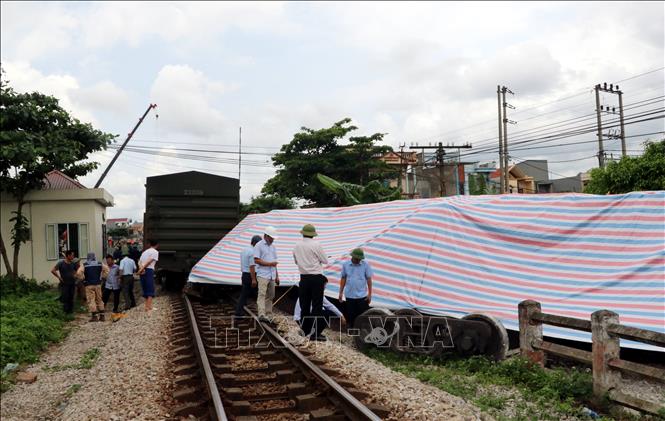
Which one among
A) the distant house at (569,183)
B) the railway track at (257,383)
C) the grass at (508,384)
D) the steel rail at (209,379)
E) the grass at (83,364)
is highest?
the distant house at (569,183)

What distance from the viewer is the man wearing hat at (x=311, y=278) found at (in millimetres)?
8867

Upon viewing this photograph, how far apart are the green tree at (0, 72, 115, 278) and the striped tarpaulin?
35.4 ft

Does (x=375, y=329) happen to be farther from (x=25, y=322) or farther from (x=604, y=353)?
(x=25, y=322)

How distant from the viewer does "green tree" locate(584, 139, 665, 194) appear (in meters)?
19.0

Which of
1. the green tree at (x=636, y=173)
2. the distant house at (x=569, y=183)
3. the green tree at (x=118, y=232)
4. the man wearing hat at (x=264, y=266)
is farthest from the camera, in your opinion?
the distant house at (x=569, y=183)

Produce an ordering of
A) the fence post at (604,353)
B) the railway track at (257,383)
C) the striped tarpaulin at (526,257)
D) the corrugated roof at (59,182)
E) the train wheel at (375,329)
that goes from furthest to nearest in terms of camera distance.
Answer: the corrugated roof at (59,182), the train wheel at (375,329), the striped tarpaulin at (526,257), the fence post at (604,353), the railway track at (257,383)

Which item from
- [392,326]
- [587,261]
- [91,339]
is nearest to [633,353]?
[587,261]

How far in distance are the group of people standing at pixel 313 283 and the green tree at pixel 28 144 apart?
1000 cm

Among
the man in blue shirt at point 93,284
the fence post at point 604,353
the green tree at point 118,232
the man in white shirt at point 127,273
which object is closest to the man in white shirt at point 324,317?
the fence post at point 604,353

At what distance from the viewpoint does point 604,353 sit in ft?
19.7

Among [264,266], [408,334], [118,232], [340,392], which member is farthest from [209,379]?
[118,232]

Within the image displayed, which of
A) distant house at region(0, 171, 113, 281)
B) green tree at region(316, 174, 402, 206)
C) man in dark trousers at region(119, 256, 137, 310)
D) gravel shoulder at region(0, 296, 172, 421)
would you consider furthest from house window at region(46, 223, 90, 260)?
gravel shoulder at region(0, 296, 172, 421)

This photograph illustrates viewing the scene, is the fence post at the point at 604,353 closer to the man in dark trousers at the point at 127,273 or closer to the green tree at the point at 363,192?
the green tree at the point at 363,192

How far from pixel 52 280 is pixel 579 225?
57.4ft
